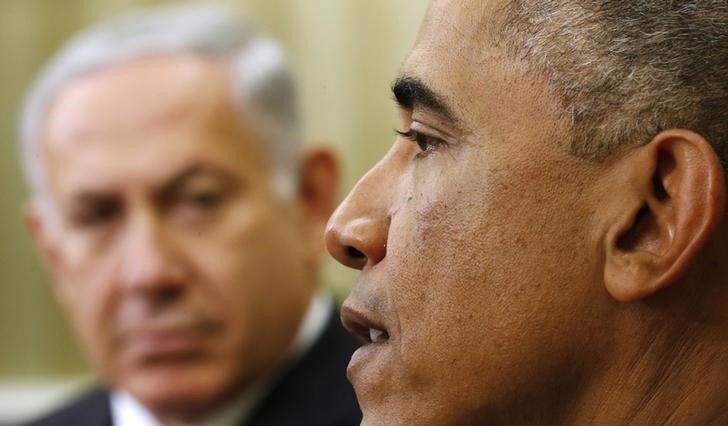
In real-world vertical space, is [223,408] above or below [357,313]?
below

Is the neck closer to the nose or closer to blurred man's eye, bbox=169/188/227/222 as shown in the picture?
the nose

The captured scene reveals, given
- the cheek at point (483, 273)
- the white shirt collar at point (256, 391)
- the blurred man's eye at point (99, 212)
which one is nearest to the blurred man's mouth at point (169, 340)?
the white shirt collar at point (256, 391)

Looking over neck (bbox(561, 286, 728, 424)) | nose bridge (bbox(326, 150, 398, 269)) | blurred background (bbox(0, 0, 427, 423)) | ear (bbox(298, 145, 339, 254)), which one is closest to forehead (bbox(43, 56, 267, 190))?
ear (bbox(298, 145, 339, 254))

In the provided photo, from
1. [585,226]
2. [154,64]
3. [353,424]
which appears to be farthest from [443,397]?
[154,64]

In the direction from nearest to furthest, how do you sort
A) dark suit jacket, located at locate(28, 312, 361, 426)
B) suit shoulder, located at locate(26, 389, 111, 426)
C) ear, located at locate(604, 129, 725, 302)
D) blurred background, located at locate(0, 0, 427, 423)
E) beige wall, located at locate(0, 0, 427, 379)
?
ear, located at locate(604, 129, 725, 302) < dark suit jacket, located at locate(28, 312, 361, 426) < suit shoulder, located at locate(26, 389, 111, 426) < beige wall, located at locate(0, 0, 427, 379) < blurred background, located at locate(0, 0, 427, 423)

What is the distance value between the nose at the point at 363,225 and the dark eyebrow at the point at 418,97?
9 centimetres

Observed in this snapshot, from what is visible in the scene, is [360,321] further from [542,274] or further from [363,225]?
[542,274]

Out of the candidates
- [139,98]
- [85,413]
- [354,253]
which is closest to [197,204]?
[139,98]

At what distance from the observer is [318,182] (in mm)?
2820

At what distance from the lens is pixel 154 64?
267cm

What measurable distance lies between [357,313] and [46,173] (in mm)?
1534

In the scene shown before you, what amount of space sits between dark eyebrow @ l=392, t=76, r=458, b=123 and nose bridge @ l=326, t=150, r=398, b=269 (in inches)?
3.3

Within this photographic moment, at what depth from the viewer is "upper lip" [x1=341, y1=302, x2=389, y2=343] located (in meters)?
1.38

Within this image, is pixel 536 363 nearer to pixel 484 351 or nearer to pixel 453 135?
pixel 484 351
